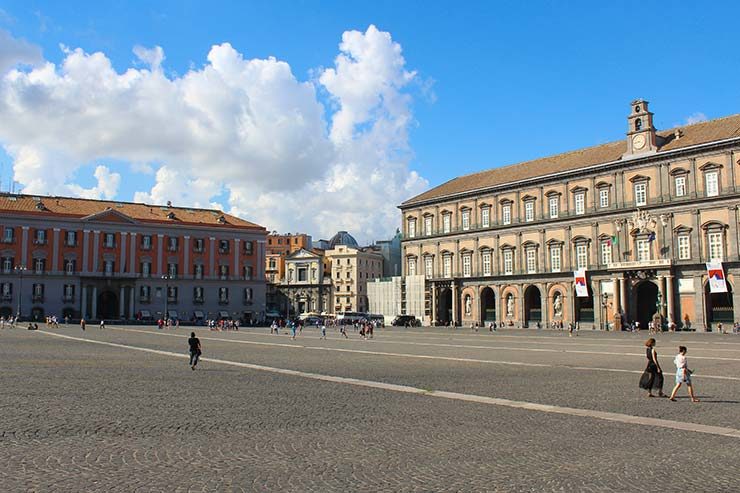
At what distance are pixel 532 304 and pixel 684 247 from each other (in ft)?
64.7

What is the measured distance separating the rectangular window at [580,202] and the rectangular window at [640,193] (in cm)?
601

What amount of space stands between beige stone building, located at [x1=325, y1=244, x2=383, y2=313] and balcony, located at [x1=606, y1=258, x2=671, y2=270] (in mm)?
61717

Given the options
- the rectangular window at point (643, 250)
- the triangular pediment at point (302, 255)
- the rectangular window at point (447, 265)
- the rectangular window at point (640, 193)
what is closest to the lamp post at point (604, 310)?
the rectangular window at point (643, 250)

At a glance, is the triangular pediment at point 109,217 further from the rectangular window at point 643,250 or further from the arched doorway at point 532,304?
the rectangular window at point 643,250

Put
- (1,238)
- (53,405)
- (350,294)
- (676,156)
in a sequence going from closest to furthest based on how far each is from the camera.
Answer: (53,405) → (676,156) → (1,238) → (350,294)

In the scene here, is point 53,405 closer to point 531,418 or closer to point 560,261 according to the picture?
point 531,418

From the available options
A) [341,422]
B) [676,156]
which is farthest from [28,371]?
[676,156]

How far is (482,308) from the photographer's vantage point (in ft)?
279

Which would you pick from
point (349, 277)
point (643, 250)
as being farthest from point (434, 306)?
point (349, 277)

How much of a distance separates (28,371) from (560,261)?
63521 mm

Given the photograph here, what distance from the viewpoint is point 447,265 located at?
294ft

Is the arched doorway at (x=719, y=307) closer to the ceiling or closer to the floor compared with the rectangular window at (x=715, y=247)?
closer to the floor

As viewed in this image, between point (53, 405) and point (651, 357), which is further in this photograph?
point (651, 357)

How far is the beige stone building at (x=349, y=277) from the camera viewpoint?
127 metres
